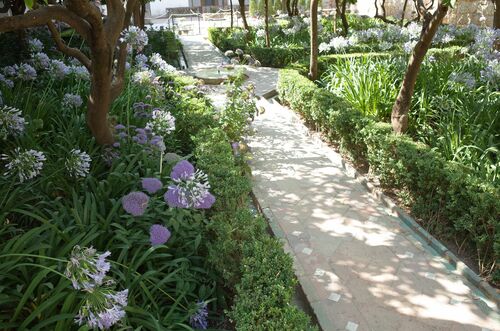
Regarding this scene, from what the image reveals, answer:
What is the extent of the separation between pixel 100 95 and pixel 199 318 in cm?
198

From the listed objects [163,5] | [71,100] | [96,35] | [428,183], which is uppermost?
[163,5]

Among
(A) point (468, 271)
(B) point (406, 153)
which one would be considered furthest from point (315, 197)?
(A) point (468, 271)

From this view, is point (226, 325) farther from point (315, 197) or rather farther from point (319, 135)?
point (319, 135)

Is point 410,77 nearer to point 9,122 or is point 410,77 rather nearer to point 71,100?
point 71,100

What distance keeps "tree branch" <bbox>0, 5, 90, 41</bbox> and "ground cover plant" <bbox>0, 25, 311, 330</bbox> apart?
81 centimetres

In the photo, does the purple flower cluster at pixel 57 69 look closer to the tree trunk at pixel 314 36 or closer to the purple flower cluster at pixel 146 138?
the purple flower cluster at pixel 146 138

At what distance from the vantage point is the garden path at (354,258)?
3062 millimetres

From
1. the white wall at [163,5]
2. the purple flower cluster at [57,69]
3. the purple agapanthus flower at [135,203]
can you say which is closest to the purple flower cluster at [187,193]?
the purple agapanthus flower at [135,203]

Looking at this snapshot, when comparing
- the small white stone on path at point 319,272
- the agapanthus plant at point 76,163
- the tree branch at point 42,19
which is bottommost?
the small white stone on path at point 319,272

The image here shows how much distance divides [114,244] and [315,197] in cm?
261

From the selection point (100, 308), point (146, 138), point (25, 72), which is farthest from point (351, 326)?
point (25, 72)

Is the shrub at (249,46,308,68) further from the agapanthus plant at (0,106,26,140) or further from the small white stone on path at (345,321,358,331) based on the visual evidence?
the small white stone on path at (345,321,358,331)

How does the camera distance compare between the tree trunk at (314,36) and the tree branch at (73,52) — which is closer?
the tree branch at (73,52)

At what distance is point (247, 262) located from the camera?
2.57 meters
